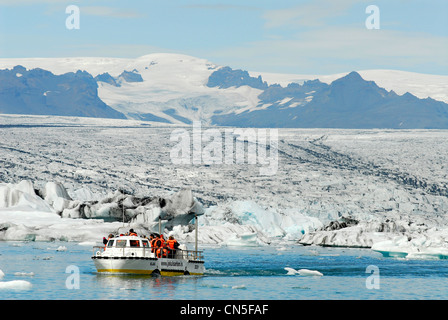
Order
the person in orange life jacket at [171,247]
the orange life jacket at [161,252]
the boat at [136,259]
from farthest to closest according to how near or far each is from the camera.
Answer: the person in orange life jacket at [171,247] < the orange life jacket at [161,252] < the boat at [136,259]

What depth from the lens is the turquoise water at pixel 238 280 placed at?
21312mm

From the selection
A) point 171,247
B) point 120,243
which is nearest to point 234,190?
point 171,247

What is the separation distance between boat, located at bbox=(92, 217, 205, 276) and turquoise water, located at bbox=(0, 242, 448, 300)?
0.33m

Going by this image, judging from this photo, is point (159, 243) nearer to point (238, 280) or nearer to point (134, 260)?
point (134, 260)

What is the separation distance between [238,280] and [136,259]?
3.58 metres

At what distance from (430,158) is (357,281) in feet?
208

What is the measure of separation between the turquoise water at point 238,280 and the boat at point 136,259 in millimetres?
326

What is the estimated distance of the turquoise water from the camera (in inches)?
839

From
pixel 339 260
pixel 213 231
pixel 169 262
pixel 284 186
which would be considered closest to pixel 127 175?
pixel 284 186

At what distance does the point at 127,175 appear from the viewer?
81.9m

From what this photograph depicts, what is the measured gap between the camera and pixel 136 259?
24.9 meters

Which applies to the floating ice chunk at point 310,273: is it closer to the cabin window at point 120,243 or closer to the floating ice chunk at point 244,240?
the cabin window at point 120,243

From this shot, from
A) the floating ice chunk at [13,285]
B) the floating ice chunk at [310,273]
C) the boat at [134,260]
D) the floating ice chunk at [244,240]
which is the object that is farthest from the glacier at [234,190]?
the floating ice chunk at [13,285]

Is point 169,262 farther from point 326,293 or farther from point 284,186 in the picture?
point 284,186
